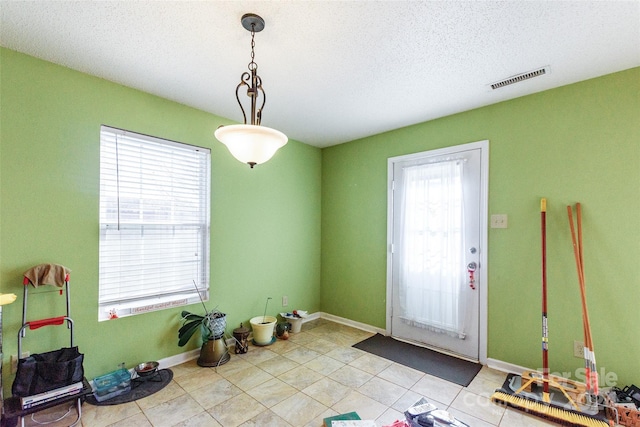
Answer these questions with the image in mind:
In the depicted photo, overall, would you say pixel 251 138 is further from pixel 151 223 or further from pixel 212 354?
pixel 212 354

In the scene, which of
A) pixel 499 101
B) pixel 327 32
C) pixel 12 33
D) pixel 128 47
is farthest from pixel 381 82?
pixel 12 33

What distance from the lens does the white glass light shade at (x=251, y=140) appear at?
55.9 inches

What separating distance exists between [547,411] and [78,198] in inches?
146

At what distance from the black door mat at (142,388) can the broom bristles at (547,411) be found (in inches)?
103

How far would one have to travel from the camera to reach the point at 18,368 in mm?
1827

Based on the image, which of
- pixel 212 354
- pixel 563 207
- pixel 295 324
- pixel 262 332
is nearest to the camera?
pixel 563 207

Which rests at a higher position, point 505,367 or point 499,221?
point 499,221

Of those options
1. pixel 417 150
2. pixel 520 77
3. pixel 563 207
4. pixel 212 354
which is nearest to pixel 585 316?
pixel 563 207

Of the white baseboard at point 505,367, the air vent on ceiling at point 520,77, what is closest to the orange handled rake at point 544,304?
the white baseboard at point 505,367

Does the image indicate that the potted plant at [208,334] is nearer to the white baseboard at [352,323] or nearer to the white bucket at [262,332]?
the white bucket at [262,332]

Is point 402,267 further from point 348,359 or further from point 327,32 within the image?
point 327,32

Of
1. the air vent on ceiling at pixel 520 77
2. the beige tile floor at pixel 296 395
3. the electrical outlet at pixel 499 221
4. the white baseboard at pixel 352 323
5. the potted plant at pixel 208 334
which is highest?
the air vent on ceiling at pixel 520 77

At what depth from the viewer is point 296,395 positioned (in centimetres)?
226

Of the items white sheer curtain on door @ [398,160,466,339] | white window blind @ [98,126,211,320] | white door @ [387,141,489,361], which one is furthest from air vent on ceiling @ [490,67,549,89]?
white window blind @ [98,126,211,320]
